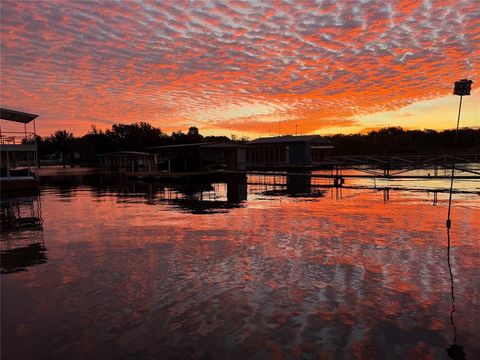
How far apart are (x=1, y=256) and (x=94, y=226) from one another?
13.6 feet

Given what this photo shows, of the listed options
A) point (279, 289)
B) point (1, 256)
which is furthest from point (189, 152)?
point (279, 289)

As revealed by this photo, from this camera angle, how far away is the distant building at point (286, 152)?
164 ft

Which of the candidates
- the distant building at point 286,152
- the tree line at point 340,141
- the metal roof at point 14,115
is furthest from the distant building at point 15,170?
the tree line at point 340,141

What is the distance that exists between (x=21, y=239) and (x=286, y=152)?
43.3 meters

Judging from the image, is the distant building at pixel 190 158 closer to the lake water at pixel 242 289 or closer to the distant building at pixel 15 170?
the distant building at pixel 15 170

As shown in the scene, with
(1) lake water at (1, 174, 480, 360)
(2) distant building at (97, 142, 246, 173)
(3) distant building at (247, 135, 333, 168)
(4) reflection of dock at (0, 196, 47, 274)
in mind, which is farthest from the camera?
(3) distant building at (247, 135, 333, 168)

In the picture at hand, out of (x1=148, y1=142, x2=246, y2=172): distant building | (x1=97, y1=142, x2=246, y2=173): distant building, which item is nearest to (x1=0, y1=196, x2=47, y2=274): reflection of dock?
(x1=97, y1=142, x2=246, y2=173): distant building

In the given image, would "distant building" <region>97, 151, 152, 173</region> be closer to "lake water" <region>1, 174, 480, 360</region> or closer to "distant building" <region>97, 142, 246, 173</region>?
"distant building" <region>97, 142, 246, 173</region>

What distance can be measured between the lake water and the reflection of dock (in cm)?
8

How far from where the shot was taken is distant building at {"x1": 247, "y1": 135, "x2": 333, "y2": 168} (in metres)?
50.0

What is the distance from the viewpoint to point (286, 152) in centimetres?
5219

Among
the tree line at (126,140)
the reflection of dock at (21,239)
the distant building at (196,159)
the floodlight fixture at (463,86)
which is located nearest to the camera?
the reflection of dock at (21,239)

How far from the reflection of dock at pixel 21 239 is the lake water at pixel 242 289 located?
0.08 metres

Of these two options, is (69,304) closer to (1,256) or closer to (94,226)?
(1,256)
